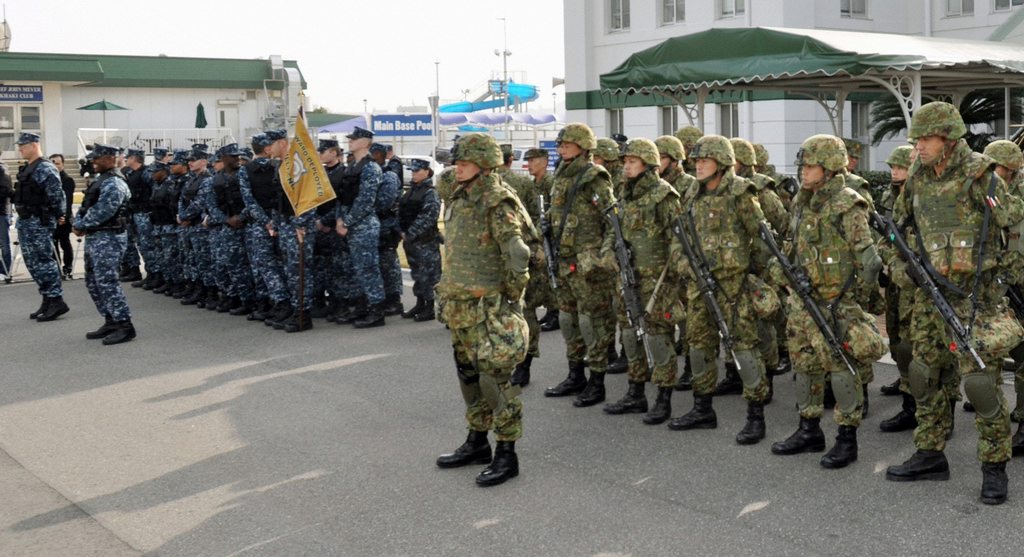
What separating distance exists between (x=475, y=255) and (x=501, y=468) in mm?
1243

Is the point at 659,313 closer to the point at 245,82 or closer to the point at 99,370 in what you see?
the point at 99,370

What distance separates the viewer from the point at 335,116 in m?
49.9

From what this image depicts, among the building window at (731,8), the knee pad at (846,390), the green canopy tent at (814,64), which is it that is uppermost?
the building window at (731,8)

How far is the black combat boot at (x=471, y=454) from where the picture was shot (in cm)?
682

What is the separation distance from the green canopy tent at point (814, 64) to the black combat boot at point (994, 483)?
314 inches

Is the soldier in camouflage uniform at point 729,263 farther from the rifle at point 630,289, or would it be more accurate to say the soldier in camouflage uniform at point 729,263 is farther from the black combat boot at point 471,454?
the black combat boot at point 471,454

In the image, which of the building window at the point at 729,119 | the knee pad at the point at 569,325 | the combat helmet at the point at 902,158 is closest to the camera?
the combat helmet at the point at 902,158

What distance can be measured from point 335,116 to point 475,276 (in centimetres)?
4460

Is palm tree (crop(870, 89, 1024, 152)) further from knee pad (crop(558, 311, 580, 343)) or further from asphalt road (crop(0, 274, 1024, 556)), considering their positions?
knee pad (crop(558, 311, 580, 343))

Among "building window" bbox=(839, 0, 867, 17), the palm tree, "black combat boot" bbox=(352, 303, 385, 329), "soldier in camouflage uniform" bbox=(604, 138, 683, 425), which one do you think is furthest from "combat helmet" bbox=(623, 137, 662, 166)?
"building window" bbox=(839, 0, 867, 17)

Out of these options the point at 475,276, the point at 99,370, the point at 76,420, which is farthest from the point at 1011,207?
the point at 99,370

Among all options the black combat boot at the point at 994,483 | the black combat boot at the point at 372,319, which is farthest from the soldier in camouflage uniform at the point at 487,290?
the black combat boot at the point at 372,319

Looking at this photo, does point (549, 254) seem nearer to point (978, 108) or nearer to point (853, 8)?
point (978, 108)

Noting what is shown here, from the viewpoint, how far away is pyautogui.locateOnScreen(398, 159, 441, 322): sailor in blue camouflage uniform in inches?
484
